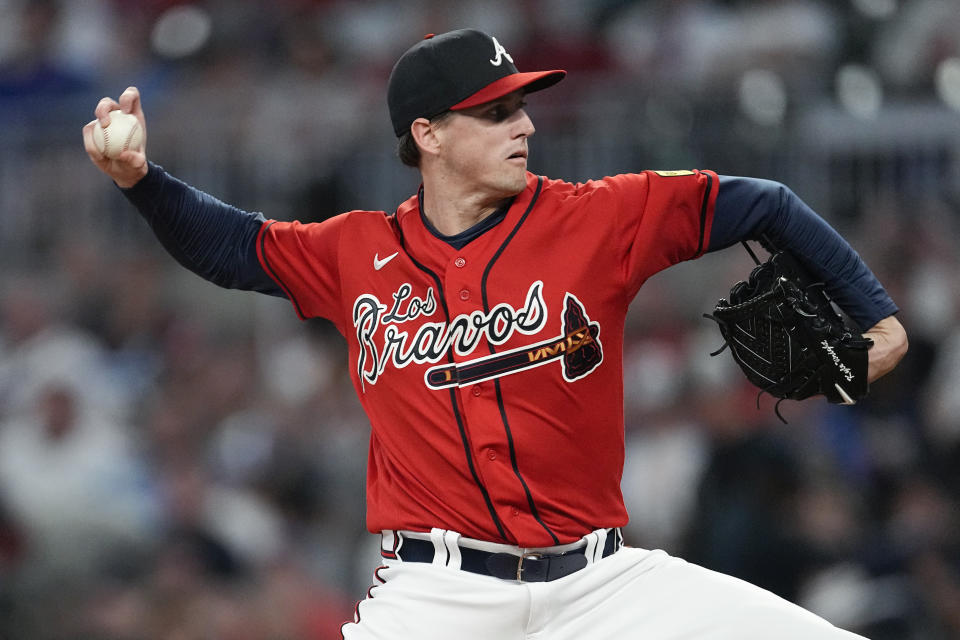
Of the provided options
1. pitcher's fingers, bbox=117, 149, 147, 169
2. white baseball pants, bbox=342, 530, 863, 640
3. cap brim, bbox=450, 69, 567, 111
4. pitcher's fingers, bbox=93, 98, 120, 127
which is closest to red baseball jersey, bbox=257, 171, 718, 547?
white baseball pants, bbox=342, 530, 863, 640

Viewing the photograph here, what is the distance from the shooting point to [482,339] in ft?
9.69

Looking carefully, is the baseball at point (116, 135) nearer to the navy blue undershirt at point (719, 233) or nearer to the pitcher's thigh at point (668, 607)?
the navy blue undershirt at point (719, 233)

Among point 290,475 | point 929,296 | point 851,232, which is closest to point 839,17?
point 851,232

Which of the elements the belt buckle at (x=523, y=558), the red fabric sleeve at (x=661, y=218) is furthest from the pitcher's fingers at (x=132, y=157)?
the belt buckle at (x=523, y=558)

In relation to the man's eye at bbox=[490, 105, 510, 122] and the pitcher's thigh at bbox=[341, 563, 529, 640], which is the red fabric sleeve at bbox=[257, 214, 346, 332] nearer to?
the man's eye at bbox=[490, 105, 510, 122]

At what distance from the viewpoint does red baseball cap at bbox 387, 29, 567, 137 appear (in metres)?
3.09

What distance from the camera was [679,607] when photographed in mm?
2818

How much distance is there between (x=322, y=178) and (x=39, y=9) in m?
2.37

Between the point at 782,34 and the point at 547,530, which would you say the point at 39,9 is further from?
the point at 547,530

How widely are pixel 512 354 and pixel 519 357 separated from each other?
0.02 m

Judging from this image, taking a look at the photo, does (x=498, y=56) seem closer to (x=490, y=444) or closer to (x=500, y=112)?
(x=500, y=112)

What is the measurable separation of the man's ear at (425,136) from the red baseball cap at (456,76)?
0.05 feet

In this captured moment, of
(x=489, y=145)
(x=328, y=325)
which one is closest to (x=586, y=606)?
(x=489, y=145)

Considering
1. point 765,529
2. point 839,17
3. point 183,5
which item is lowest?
point 765,529
